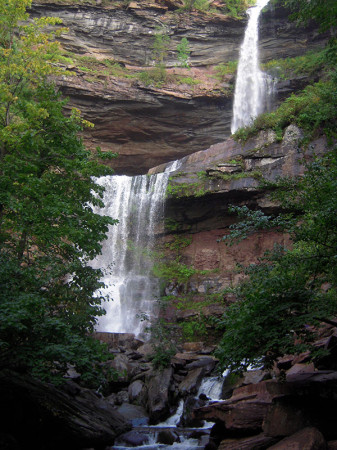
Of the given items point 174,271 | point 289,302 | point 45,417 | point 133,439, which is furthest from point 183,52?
point 45,417

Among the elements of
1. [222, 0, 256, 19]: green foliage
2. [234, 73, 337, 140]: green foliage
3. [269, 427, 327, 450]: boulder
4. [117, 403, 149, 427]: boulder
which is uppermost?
[222, 0, 256, 19]: green foliage

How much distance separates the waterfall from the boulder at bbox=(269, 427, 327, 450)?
16.9 meters

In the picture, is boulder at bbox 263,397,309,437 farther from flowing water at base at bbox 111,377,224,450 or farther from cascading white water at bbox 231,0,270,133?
cascading white water at bbox 231,0,270,133

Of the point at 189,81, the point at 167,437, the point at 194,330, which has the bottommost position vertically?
the point at 167,437

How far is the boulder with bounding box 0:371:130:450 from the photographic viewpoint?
6801 mm

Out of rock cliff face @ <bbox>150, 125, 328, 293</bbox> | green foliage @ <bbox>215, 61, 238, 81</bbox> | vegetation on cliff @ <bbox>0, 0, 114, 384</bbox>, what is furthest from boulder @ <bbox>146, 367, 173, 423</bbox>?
green foliage @ <bbox>215, 61, 238, 81</bbox>

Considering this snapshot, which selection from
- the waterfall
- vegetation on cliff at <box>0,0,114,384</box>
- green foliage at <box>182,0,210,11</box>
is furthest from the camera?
green foliage at <box>182,0,210,11</box>

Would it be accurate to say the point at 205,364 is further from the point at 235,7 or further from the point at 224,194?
the point at 235,7

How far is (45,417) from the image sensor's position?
7211 mm

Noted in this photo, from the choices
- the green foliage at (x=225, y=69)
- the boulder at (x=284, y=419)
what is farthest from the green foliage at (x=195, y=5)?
the boulder at (x=284, y=419)

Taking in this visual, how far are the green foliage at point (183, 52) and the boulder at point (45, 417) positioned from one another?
32348mm

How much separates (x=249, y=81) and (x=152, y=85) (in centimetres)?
800

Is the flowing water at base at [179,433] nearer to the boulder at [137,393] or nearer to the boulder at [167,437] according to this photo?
the boulder at [167,437]

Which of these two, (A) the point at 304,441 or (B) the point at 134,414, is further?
(B) the point at 134,414
